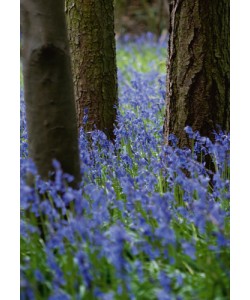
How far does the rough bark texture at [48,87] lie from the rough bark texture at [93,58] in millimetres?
1744

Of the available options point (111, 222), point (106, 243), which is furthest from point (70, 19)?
point (106, 243)

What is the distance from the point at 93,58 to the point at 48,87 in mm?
1939

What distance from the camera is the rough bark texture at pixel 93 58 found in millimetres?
5008

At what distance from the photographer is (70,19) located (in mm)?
5039

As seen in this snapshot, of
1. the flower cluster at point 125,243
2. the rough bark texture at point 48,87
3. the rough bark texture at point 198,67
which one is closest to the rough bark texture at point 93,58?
the rough bark texture at point 198,67

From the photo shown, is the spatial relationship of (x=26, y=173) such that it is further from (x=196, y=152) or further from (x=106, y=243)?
(x=196, y=152)

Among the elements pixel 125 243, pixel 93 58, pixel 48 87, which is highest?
pixel 93 58

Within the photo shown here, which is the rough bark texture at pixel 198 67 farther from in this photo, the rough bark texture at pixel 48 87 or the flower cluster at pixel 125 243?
the rough bark texture at pixel 48 87

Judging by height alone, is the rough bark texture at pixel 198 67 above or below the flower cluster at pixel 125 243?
above

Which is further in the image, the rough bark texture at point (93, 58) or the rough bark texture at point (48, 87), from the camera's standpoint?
the rough bark texture at point (93, 58)

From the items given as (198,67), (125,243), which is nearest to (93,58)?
(198,67)

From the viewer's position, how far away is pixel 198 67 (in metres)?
4.19

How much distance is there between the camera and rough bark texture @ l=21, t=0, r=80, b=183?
3133 mm

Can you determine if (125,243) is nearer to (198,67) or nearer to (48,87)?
(48,87)
